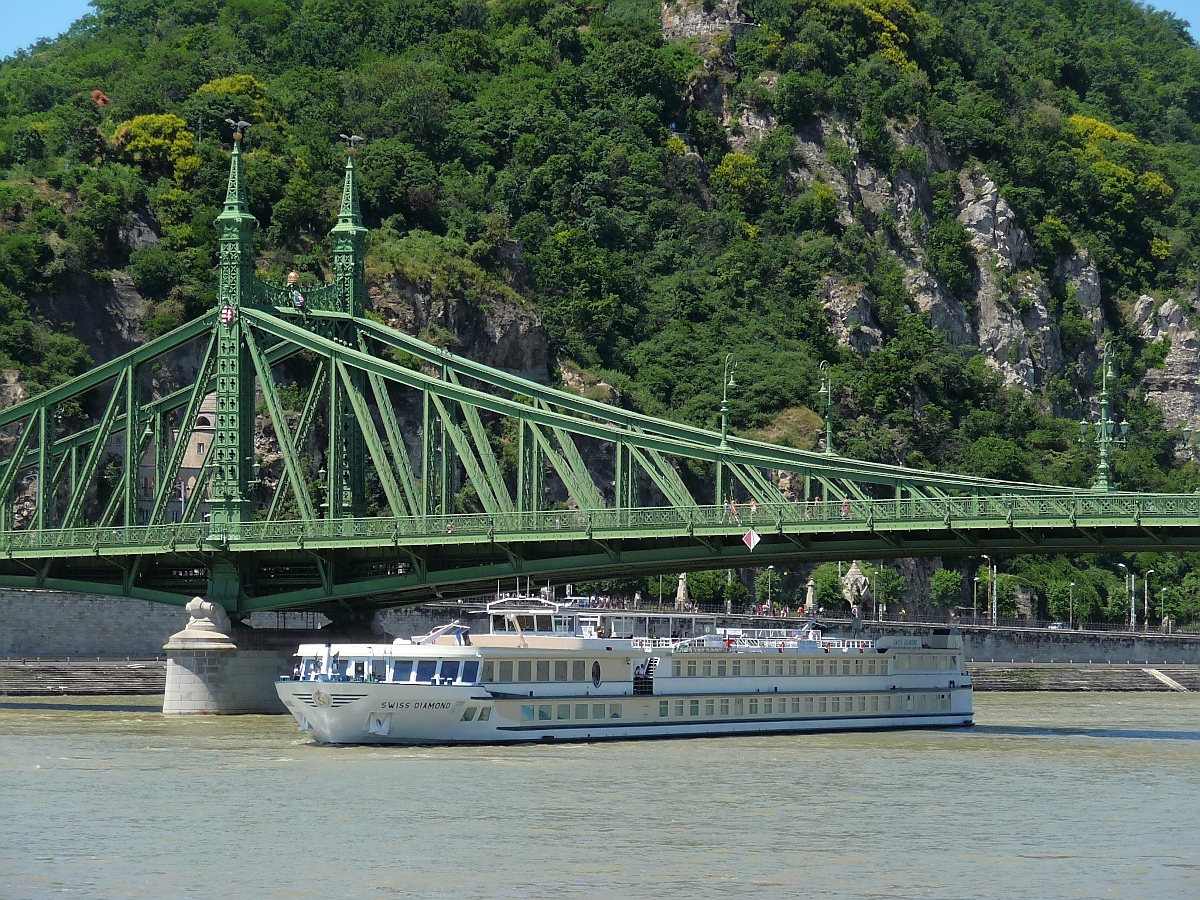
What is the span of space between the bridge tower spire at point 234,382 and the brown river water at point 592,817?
11.7 metres

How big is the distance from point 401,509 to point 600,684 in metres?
12.5

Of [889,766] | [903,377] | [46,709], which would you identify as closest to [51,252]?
[46,709]

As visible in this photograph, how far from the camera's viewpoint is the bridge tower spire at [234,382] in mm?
76312

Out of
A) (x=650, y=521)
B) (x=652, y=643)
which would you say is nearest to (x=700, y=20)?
(x=650, y=521)

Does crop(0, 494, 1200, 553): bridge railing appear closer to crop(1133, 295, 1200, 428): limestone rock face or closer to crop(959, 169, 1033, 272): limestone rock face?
crop(959, 169, 1033, 272): limestone rock face

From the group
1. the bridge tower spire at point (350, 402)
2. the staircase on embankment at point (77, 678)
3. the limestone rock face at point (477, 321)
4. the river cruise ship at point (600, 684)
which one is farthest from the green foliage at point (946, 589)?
the staircase on embankment at point (77, 678)

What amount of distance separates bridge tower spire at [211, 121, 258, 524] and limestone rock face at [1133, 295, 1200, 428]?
9631 cm

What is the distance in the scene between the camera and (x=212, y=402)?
113562 mm

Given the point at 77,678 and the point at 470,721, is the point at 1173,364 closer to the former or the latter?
the point at 77,678

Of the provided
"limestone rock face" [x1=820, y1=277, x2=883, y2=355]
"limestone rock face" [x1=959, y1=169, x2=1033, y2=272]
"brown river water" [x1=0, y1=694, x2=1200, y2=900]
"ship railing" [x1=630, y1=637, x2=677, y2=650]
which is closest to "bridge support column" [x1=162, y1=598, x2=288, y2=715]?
"brown river water" [x1=0, y1=694, x2=1200, y2=900]

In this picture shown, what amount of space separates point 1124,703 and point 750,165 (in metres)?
62.7

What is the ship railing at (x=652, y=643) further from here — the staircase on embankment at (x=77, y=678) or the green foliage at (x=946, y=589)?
the green foliage at (x=946, y=589)

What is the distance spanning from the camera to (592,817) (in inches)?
1828

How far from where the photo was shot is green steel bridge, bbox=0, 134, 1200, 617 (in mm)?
67000
